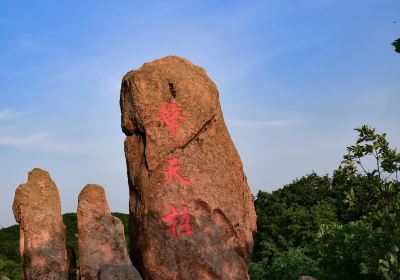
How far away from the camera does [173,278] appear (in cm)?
1249

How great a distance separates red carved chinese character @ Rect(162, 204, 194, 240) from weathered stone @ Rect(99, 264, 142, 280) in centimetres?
114

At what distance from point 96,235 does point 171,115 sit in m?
3.63

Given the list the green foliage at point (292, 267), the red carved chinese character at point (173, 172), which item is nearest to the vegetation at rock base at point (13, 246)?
the green foliage at point (292, 267)

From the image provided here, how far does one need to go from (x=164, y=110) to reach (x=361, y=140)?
4693 mm

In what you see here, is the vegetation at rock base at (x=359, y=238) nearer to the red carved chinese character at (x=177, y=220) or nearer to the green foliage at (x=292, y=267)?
the green foliage at (x=292, y=267)

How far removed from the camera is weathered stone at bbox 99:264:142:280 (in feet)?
39.3

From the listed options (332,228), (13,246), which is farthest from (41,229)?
(13,246)

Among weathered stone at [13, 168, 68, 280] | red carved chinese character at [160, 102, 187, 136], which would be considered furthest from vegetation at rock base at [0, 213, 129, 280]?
red carved chinese character at [160, 102, 187, 136]

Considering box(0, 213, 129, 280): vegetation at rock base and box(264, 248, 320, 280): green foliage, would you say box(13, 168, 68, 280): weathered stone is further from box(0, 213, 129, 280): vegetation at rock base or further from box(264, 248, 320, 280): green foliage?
box(0, 213, 129, 280): vegetation at rock base

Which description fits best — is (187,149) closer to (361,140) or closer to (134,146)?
(134,146)

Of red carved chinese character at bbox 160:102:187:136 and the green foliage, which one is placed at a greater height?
red carved chinese character at bbox 160:102:187:136

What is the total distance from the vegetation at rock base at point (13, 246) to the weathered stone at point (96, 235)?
7519 millimetres

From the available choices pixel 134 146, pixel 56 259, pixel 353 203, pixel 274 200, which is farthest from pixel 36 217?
pixel 274 200

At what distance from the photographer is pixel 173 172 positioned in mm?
12773
